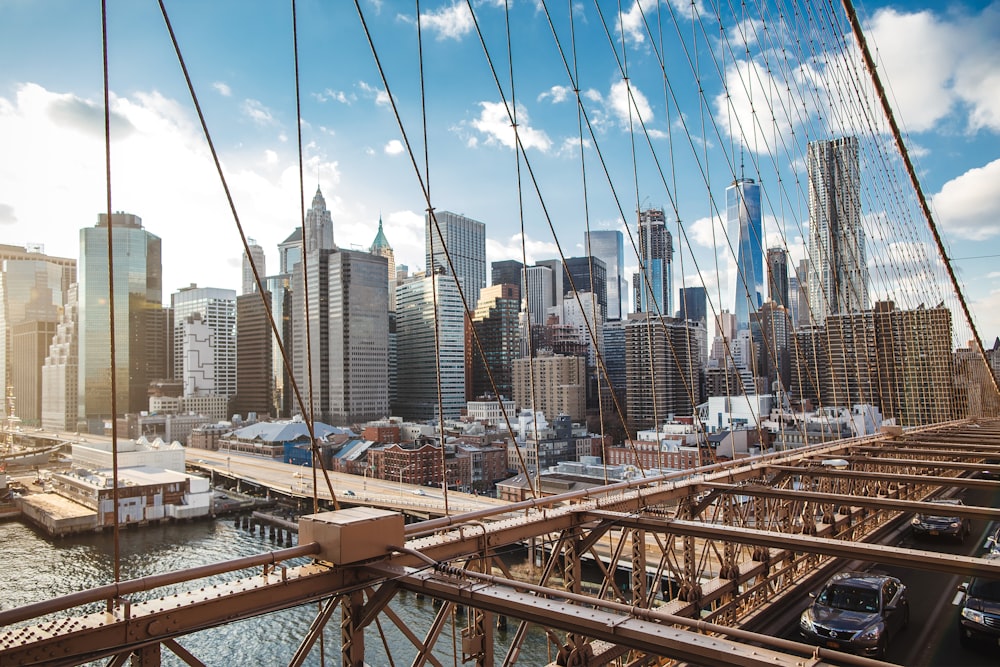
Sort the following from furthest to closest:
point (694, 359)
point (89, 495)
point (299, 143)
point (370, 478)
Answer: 1. point (694, 359)
2. point (370, 478)
3. point (89, 495)
4. point (299, 143)

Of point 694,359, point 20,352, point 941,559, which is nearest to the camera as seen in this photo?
point 941,559

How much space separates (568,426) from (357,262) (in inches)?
1616

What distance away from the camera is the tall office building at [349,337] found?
260ft

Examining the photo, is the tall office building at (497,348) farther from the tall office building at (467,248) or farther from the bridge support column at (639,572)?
the bridge support column at (639,572)

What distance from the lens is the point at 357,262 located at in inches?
3292

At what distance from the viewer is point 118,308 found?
238 ft

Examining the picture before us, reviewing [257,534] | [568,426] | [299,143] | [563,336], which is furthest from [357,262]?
[299,143]

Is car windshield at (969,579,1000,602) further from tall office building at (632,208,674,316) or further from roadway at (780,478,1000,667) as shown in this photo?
tall office building at (632,208,674,316)

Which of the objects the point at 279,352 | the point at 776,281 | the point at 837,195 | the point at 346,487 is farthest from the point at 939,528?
the point at 279,352

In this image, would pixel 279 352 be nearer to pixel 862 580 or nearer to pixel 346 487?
pixel 346 487

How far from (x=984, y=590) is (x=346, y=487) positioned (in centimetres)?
4193

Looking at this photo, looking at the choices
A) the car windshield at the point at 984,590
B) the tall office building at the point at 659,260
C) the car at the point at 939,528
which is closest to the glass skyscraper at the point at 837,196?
the car at the point at 939,528

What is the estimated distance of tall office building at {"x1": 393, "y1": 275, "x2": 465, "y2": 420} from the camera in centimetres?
8244

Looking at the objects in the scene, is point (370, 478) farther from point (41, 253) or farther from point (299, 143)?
point (299, 143)
